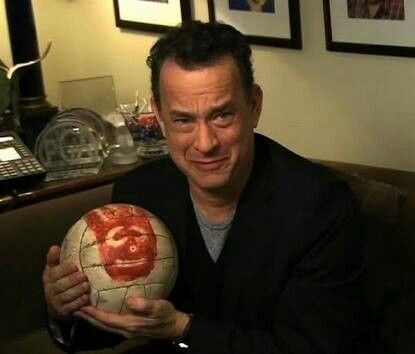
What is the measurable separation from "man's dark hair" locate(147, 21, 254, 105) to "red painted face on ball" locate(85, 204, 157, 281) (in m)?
0.27

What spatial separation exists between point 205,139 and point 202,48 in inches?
6.7

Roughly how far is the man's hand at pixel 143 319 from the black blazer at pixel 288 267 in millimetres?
49

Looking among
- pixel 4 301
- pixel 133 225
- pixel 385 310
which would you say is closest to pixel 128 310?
pixel 133 225

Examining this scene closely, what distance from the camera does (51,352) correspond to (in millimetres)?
2033

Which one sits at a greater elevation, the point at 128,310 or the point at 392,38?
the point at 392,38

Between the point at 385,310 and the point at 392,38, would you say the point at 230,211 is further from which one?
the point at 392,38

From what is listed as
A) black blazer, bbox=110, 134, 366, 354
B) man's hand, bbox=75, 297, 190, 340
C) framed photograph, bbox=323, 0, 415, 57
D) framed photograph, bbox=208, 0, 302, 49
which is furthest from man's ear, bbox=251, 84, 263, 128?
framed photograph, bbox=208, 0, 302, 49

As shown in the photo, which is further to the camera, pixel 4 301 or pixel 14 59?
pixel 14 59

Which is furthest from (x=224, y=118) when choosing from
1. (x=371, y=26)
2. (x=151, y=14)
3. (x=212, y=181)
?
(x=151, y=14)

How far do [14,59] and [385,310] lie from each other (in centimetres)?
137

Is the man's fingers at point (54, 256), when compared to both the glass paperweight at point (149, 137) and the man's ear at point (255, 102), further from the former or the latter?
the glass paperweight at point (149, 137)

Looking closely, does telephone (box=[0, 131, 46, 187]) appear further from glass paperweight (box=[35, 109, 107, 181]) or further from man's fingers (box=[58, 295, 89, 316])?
man's fingers (box=[58, 295, 89, 316])

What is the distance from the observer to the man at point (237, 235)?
156cm

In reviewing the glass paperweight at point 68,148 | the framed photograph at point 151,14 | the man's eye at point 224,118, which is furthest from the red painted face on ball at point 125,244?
the framed photograph at point 151,14
